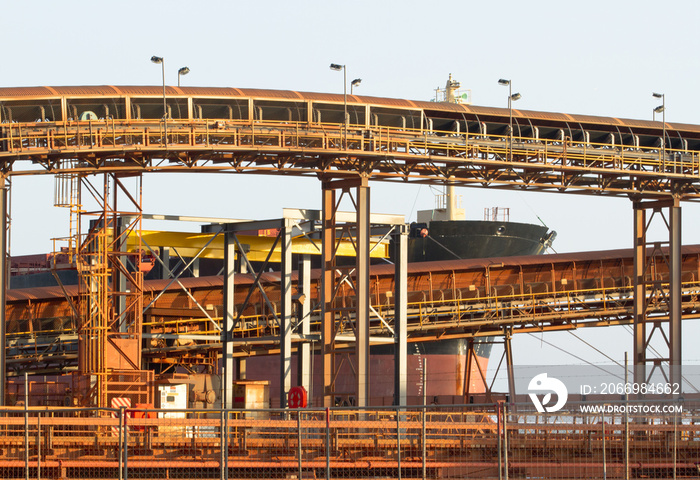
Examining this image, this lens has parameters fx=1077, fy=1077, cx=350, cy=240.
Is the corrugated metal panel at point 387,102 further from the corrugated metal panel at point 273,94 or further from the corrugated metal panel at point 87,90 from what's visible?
the corrugated metal panel at point 87,90

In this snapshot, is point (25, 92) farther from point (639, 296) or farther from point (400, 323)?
point (639, 296)

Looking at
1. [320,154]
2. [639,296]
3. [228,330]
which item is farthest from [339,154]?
[639,296]

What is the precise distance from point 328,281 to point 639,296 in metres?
12.1

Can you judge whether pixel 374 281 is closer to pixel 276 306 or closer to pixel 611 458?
pixel 276 306

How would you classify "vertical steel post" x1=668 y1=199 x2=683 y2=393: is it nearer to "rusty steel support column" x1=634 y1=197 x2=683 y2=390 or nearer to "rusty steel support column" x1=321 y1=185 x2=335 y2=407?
"rusty steel support column" x1=634 y1=197 x2=683 y2=390

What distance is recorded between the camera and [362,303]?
33312 mm

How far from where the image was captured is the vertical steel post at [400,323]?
34.5 metres

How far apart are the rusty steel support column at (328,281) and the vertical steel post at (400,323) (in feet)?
7.07

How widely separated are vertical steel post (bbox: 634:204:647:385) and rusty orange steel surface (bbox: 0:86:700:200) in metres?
1.26

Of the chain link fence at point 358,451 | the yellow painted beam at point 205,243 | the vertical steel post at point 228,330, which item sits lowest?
the chain link fence at point 358,451

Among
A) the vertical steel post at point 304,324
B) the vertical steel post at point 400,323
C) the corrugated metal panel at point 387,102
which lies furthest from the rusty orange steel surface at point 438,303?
the corrugated metal panel at point 387,102

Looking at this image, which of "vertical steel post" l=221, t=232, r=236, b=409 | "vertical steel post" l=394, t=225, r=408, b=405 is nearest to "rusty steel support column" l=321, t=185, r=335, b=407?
"vertical steel post" l=394, t=225, r=408, b=405

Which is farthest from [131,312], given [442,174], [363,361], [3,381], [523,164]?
[523,164]

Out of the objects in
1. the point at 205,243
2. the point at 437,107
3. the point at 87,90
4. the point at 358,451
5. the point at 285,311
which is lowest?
the point at 358,451
